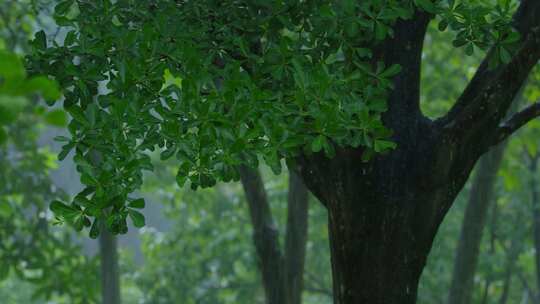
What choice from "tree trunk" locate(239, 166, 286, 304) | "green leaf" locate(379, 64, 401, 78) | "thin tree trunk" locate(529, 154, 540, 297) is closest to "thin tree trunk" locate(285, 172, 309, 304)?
"tree trunk" locate(239, 166, 286, 304)

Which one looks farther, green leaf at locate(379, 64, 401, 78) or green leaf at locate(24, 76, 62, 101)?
green leaf at locate(379, 64, 401, 78)

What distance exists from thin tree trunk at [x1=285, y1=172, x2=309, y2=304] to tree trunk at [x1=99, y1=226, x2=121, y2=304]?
336 centimetres

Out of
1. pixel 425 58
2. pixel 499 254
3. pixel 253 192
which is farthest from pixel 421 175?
pixel 499 254

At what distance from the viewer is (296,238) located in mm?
8086

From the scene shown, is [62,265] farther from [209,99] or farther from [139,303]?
[209,99]

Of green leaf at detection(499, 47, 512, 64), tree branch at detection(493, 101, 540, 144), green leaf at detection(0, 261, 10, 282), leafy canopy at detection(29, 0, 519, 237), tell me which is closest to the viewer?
leafy canopy at detection(29, 0, 519, 237)

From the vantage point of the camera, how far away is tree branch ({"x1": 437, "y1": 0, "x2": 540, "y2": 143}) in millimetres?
5000

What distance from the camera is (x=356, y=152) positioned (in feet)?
16.6

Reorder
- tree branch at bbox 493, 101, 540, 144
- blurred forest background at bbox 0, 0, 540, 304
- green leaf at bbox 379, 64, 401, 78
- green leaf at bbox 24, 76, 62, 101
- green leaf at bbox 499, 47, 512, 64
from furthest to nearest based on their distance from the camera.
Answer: blurred forest background at bbox 0, 0, 540, 304, tree branch at bbox 493, 101, 540, 144, green leaf at bbox 499, 47, 512, 64, green leaf at bbox 379, 64, 401, 78, green leaf at bbox 24, 76, 62, 101

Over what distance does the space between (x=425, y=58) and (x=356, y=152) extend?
10.6 m

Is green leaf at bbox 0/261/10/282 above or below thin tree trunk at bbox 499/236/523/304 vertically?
below

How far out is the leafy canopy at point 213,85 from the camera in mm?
3924

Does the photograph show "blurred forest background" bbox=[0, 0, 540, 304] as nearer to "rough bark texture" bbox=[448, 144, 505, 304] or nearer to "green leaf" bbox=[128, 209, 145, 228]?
"rough bark texture" bbox=[448, 144, 505, 304]

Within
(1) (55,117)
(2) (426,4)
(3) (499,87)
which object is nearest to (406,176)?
(3) (499,87)
